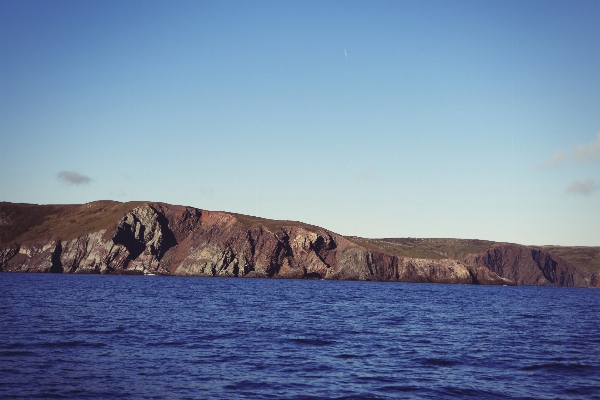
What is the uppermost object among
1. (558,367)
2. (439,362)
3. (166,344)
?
(558,367)

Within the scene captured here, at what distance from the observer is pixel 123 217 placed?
19362cm

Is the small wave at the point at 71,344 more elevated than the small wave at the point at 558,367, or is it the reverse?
the small wave at the point at 558,367

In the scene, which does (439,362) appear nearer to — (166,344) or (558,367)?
(558,367)

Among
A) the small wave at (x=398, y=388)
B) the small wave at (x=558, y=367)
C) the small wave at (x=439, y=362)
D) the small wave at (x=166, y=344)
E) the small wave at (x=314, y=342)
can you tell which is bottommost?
the small wave at (x=166, y=344)

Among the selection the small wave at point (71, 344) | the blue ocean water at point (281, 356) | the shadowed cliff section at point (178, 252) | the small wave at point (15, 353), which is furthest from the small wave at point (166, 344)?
the shadowed cliff section at point (178, 252)

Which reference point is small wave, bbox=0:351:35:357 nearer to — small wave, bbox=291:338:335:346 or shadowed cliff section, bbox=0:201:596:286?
small wave, bbox=291:338:335:346

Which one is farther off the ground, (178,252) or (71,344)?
(178,252)

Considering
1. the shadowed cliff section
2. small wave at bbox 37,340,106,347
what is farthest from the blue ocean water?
the shadowed cliff section

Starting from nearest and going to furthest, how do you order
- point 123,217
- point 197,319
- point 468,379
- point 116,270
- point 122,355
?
point 468,379, point 122,355, point 197,319, point 116,270, point 123,217

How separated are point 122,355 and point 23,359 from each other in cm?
488

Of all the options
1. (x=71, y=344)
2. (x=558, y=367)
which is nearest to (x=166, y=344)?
(x=71, y=344)

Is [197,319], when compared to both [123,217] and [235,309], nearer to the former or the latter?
[235,309]

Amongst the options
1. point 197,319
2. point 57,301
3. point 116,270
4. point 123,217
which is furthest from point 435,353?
point 123,217

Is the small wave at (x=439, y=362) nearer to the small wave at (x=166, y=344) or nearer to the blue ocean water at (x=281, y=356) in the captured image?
the blue ocean water at (x=281, y=356)
